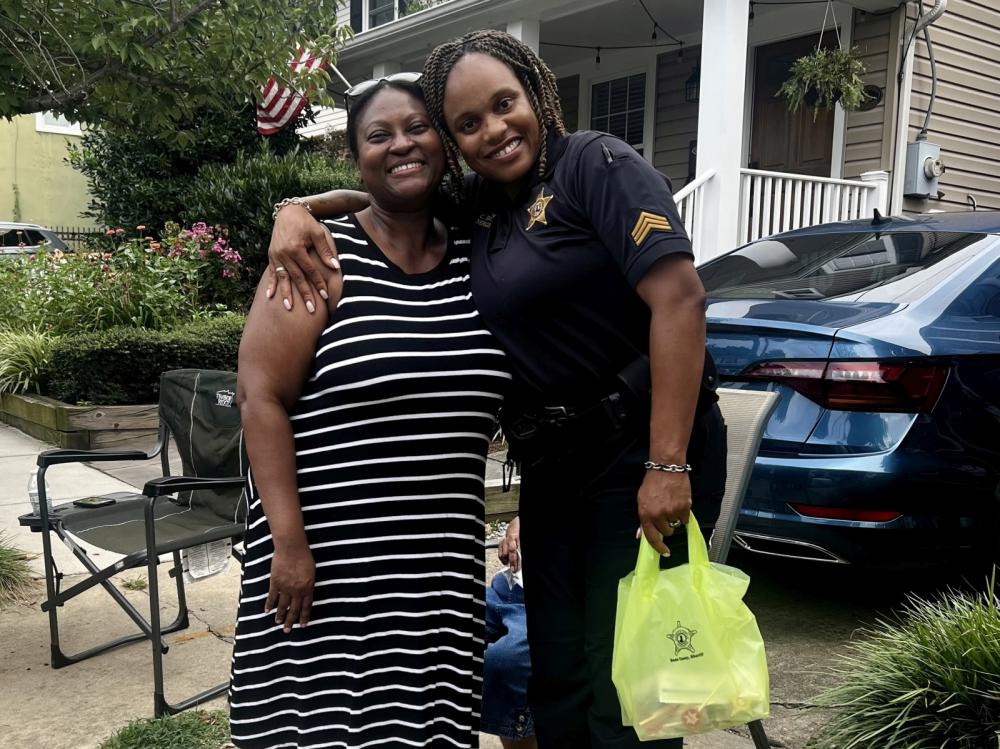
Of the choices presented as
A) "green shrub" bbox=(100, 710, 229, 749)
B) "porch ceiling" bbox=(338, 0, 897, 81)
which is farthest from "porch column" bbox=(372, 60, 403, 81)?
"green shrub" bbox=(100, 710, 229, 749)

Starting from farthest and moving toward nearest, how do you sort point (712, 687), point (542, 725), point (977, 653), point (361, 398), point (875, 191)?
point (875, 191) → point (977, 653) → point (542, 725) → point (361, 398) → point (712, 687)

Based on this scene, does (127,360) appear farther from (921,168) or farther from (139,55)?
(921,168)

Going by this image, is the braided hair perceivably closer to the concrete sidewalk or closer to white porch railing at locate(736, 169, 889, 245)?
the concrete sidewalk

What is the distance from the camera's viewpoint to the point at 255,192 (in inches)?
425

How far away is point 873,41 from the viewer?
9023mm

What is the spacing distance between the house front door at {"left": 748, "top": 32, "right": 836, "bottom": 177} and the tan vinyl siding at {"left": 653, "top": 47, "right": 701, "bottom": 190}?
0.78 metres

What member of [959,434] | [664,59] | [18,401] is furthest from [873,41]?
[18,401]

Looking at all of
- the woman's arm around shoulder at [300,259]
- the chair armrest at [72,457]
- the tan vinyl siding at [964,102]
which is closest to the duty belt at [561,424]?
the woman's arm around shoulder at [300,259]

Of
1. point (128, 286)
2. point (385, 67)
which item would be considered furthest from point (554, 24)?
point (128, 286)

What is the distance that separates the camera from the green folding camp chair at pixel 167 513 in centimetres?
309

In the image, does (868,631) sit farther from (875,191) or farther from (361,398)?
(875,191)

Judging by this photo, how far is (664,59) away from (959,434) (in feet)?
27.8

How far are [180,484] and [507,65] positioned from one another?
182 centimetres

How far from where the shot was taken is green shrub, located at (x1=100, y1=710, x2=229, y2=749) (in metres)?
2.76
